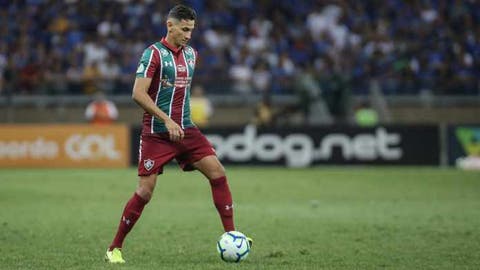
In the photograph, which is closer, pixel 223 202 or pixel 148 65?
pixel 148 65

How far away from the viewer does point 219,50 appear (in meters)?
29.6

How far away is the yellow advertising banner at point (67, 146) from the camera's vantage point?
2584cm

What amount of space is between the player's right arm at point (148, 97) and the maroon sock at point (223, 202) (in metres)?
0.71

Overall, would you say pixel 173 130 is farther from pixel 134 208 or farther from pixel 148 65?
pixel 134 208

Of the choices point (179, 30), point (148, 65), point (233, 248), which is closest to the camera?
point (233, 248)

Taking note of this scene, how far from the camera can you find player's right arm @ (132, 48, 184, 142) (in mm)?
8789

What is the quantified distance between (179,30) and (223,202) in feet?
5.61

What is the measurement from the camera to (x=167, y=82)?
909 centimetres

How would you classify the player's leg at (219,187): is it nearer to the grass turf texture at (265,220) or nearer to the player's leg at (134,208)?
the grass turf texture at (265,220)

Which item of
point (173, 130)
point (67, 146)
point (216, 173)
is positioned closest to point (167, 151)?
point (173, 130)

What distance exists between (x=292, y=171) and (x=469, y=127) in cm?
486

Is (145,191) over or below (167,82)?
below

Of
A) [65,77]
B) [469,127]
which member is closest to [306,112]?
[469,127]

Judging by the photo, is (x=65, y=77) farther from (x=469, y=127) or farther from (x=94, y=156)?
(x=469, y=127)
